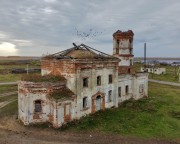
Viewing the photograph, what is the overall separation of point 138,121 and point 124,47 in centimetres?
1169

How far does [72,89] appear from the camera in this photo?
22.3 m

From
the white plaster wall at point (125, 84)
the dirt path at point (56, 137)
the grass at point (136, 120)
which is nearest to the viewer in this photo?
the dirt path at point (56, 137)

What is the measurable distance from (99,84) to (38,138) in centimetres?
914

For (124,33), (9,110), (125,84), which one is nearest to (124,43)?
(124,33)

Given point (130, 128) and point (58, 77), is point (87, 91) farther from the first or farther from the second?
point (130, 128)

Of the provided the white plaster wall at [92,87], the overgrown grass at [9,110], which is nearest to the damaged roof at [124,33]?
the white plaster wall at [92,87]

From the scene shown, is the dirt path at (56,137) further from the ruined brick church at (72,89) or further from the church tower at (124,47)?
the church tower at (124,47)

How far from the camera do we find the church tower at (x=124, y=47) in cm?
3131

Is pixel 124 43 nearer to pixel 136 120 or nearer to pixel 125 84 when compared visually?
pixel 125 84

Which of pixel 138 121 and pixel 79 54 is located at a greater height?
pixel 79 54

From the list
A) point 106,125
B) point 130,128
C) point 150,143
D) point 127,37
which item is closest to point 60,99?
point 106,125

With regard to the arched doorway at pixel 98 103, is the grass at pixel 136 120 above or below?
below

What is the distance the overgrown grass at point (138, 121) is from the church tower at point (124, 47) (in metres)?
5.21

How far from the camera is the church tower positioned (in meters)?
31.3
